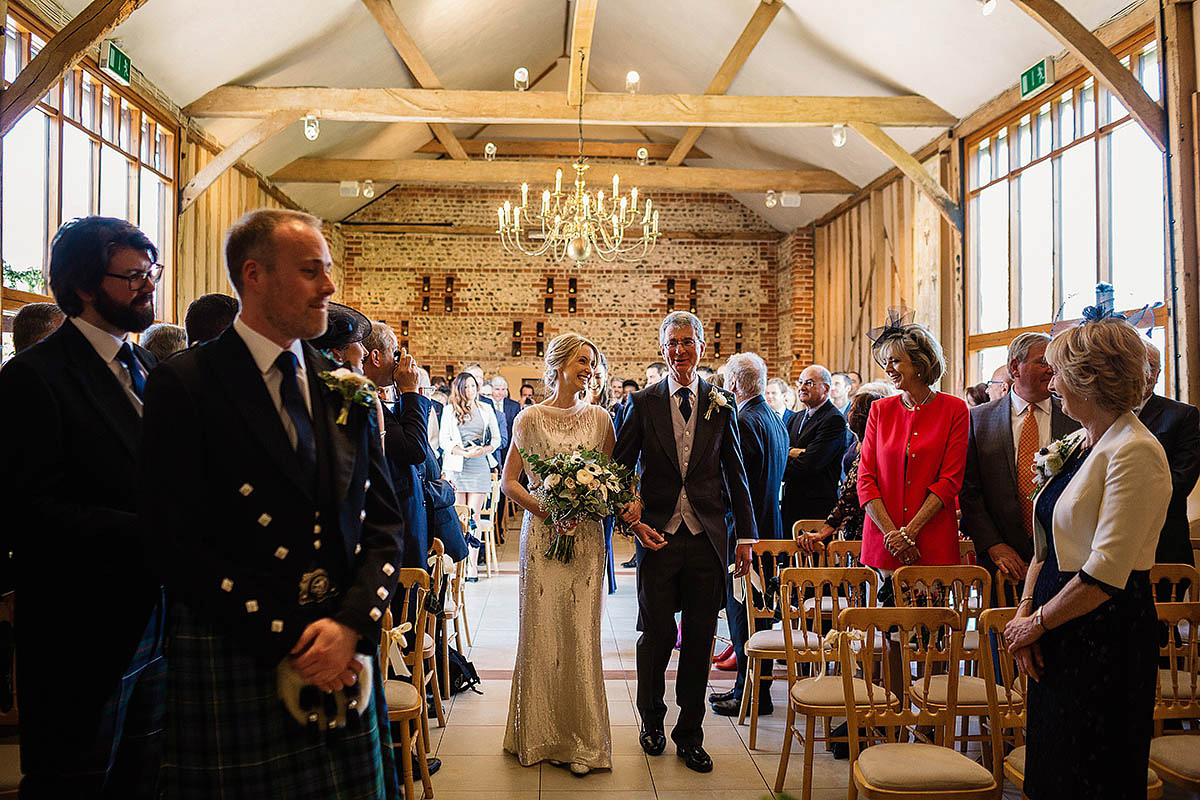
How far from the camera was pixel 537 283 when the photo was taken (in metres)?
15.7

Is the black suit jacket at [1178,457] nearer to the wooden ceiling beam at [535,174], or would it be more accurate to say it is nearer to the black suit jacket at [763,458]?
the black suit jacket at [763,458]

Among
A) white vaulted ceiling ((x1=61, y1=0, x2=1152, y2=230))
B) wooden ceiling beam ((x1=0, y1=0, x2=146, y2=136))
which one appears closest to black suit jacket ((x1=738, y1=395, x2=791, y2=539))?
white vaulted ceiling ((x1=61, y1=0, x2=1152, y2=230))

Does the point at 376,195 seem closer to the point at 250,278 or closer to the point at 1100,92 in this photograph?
the point at 1100,92

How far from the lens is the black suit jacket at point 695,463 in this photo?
3.77m

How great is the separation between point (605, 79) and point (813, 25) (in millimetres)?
5814

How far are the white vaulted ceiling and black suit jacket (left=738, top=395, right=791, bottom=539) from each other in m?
4.17

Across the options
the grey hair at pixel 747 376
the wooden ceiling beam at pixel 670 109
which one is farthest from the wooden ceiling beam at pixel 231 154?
the grey hair at pixel 747 376

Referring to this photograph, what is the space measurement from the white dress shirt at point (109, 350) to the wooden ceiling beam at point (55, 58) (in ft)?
12.6

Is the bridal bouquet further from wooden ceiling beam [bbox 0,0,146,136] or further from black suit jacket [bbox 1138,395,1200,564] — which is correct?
wooden ceiling beam [bbox 0,0,146,136]

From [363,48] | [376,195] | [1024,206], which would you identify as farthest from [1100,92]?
[376,195]

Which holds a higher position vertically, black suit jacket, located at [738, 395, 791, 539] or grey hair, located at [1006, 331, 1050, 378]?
grey hair, located at [1006, 331, 1050, 378]

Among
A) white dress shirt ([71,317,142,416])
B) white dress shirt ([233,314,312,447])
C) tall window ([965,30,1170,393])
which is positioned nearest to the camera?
white dress shirt ([233,314,312,447])

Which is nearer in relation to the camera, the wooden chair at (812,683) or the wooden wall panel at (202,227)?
the wooden chair at (812,683)

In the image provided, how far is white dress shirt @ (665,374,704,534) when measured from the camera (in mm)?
3744
